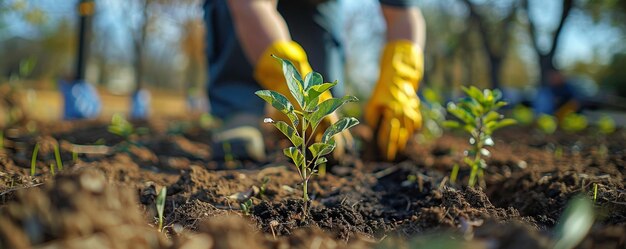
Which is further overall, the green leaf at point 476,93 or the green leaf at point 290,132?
the green leaf at point 476,93

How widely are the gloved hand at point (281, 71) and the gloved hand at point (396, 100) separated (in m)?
0.20

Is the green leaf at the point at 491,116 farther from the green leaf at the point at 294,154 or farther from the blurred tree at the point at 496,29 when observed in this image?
the blurred tree at the point at 496,29

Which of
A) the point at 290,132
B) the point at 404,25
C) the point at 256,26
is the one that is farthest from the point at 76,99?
the point at 290,132

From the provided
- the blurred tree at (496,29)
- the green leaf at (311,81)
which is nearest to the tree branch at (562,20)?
the blurred tree at (496,29)

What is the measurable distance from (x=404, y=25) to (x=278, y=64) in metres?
0.95

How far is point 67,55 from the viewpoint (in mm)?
33875

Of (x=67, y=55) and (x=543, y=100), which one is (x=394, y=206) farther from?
(x=67, y=55)

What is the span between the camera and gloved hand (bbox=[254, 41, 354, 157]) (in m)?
1.99

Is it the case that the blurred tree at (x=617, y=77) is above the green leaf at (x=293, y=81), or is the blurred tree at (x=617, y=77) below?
above

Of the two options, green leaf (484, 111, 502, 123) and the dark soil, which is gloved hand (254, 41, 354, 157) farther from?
green leaf (484, 111, 502, 123)

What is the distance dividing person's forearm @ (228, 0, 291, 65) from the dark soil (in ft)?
1.89

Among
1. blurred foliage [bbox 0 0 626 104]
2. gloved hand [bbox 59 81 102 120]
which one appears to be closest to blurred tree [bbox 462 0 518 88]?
blurred foliage [bbox 0 0 626 104]

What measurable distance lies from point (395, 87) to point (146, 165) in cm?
134

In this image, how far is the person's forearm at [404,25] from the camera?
2.66m
